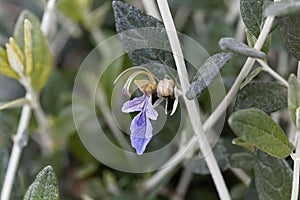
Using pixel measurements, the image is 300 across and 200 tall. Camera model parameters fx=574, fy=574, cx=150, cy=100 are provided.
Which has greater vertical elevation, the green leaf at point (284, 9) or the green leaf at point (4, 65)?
the green leaf at point (284, 9)

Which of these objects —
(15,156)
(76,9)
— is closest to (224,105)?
(15,156)

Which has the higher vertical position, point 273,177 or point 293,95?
point 293,95

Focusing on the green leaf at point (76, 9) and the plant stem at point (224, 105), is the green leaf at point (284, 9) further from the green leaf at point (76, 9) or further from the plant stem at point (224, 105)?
the green leaf at point (76, 9)

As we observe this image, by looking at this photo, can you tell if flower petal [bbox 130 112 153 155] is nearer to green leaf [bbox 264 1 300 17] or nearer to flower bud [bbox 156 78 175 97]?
flower bud [bbox 156 78 175 97]

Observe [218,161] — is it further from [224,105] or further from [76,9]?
[76,9]

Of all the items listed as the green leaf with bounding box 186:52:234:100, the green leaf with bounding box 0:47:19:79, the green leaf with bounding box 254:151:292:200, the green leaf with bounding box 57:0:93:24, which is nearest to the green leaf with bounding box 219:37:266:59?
the green leaf with bounding box 186:52:234:100

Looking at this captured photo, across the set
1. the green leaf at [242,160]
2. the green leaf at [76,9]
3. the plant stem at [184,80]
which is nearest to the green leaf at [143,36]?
the plant stem at [184,80]
